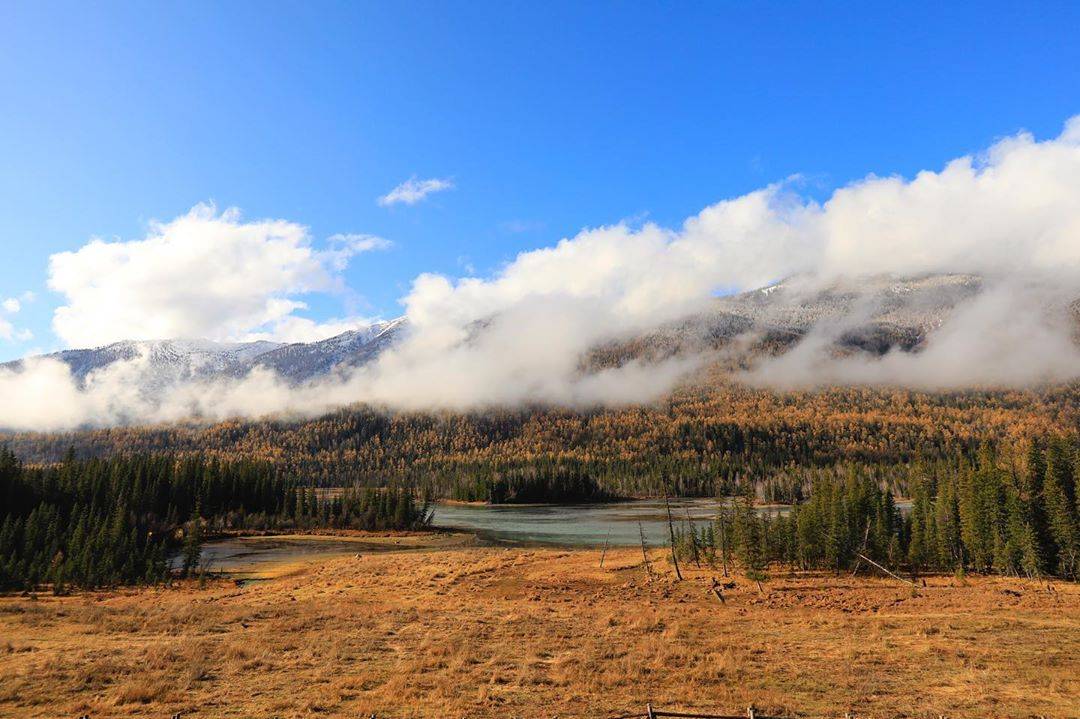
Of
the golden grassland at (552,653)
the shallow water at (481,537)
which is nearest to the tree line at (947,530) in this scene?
the shallow water at (481,537)

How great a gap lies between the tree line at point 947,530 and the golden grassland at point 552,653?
677 centimetres

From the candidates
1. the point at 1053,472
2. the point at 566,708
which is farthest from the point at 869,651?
the point at 1053,472

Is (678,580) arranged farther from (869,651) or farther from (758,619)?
(869,651)

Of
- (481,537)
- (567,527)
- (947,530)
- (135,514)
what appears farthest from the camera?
(567,527)

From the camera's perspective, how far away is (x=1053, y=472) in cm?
5791

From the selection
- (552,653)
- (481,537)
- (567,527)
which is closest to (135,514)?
(481,537)

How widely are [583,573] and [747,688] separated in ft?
127

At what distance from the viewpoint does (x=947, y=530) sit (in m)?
62.1

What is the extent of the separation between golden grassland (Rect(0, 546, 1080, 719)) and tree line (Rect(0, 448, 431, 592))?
12.1m

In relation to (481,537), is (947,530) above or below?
above

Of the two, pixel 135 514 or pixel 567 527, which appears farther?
pixel 567 527

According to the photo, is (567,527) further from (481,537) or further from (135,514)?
(135,514)

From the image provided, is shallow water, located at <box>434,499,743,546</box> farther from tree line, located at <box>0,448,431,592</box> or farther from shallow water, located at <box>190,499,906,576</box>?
tree line, located at <box>0,448,431,592</box>

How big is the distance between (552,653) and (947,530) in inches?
2201
